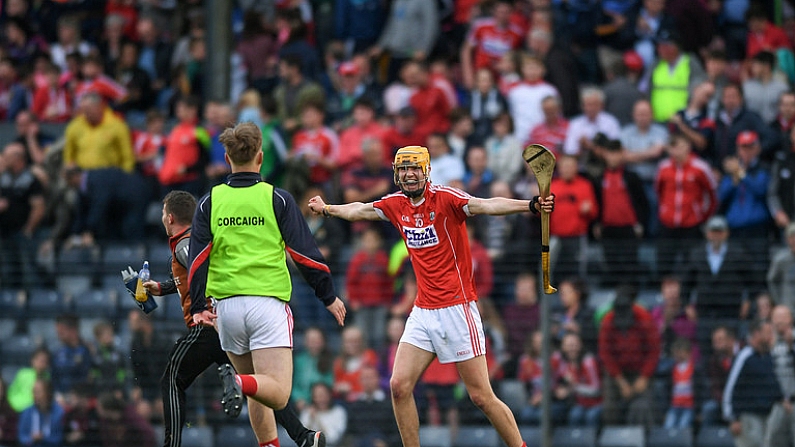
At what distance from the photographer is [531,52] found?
15945 mm

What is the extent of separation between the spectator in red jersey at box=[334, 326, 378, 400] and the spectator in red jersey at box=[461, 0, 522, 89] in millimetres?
3903

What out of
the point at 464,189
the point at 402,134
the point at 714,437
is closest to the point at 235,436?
the point at 464,189

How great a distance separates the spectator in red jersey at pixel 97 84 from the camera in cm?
1752

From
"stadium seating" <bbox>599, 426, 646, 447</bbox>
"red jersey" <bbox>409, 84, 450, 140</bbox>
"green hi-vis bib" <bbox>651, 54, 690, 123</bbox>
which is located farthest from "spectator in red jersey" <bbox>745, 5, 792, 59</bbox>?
"stadium seating" <bbox>599, 426, 646, 447</bbox>

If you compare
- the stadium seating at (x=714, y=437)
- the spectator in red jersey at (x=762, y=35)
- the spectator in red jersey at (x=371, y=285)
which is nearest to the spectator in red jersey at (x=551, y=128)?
the spectator in red jersey at (x=371, y=285)

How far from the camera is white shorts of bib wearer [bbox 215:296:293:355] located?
8.49 meters

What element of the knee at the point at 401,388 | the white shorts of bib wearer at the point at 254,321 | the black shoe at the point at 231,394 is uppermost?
the white shorts of bib wearer at the point at 254,321

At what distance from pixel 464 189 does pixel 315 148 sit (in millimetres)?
1814

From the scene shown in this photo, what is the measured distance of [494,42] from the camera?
16.4 meters

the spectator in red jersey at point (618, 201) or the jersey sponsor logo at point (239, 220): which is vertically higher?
the jersey sponsor logo at point (239, 220)

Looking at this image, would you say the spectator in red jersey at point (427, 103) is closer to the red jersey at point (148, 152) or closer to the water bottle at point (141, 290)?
the red jersey at point (148, 152)

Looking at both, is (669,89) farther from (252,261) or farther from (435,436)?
(252,261)

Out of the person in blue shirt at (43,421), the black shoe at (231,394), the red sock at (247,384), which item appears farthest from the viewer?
the person in blue shirt at (43,421)

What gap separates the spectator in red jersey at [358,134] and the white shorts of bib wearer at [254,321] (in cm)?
641
